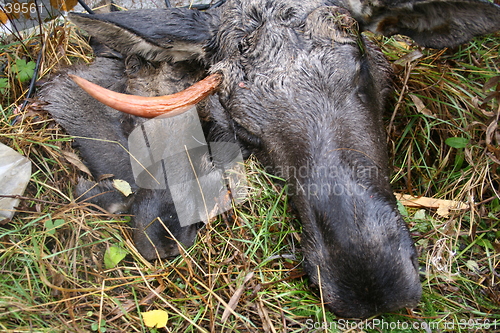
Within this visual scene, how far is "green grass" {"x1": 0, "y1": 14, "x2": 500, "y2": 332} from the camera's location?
2.69 m

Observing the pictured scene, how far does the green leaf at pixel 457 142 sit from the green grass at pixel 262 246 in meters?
0.03

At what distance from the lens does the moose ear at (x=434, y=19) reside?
2.69 meters

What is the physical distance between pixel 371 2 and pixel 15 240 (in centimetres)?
314

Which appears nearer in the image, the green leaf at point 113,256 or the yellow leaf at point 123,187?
the green leaf at point 113,256

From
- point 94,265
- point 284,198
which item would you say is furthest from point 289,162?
point 94,265

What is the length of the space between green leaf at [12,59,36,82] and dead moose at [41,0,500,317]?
1.62 ft

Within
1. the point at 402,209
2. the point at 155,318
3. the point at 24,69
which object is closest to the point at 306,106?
the point at 402,209

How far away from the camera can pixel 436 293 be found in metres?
2.85

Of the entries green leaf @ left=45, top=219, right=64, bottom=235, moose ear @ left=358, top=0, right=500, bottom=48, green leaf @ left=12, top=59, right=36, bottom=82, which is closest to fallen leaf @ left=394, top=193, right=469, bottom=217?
moose ear @ left=358, top=0, right=500, bottom=48

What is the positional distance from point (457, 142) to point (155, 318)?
2668mm

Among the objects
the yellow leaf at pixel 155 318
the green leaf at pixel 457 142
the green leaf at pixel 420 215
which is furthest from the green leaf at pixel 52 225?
the green leaf at pixel 457 142

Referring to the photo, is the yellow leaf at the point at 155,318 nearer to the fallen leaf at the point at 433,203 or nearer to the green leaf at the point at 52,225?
the green leaf at the point at 52,225

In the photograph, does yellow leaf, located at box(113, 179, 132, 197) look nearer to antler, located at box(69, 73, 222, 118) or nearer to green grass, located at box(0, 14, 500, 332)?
green grass, located at box(0, 14, 500, 332)

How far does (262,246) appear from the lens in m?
3.03
